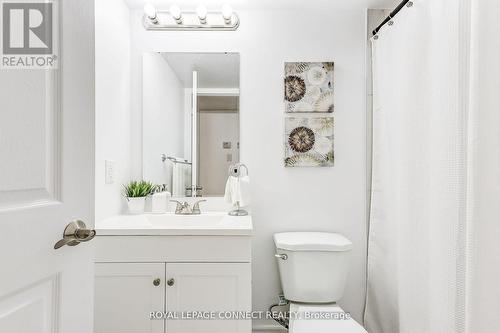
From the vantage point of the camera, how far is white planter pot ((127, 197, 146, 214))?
6.03ft

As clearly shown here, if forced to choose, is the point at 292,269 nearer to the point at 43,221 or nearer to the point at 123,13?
the point at 43,221

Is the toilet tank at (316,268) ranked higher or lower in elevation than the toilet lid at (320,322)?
higher

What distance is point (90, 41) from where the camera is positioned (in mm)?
794

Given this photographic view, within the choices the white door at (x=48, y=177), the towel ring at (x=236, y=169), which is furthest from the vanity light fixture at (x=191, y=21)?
the white door at (x=48, y=177)

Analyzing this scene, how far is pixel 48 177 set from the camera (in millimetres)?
656

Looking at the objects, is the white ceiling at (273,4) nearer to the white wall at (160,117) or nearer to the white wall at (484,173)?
the white wall at (160,117)

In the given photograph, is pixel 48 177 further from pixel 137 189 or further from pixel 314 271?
pixel 314 271

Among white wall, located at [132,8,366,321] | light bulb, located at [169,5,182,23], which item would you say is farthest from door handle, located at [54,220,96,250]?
light bulb, located at [169,5,182,23]

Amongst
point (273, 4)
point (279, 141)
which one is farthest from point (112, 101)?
point (273, 4)

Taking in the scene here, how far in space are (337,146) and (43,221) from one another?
1.68 meters

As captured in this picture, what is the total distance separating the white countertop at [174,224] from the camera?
4.63 ft

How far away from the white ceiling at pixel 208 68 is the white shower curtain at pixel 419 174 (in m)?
0.88

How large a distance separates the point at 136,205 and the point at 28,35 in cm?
134

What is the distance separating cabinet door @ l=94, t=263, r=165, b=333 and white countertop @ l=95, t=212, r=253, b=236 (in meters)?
0.16
